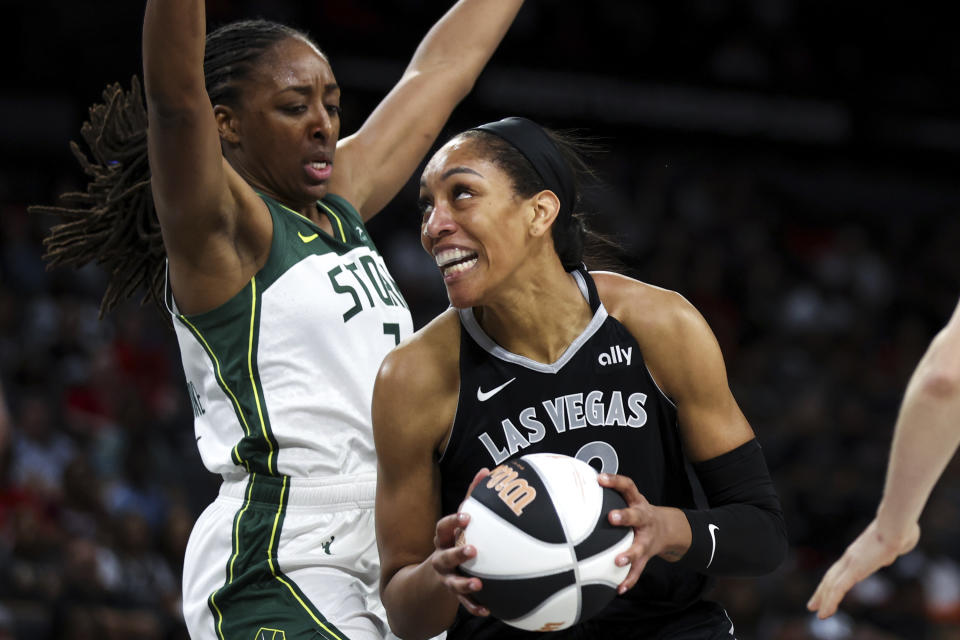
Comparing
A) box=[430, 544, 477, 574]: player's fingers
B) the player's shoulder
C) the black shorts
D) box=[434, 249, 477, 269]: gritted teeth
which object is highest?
box=[434, 249, 477, 269]: gritted teeth

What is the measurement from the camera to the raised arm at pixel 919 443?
Answer: 2.23 meters

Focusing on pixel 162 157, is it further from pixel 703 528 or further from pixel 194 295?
pixel 703 528

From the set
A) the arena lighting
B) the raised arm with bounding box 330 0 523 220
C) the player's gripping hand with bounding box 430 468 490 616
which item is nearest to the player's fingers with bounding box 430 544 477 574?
the player's gripping hand with bounding box 430 468 490 616

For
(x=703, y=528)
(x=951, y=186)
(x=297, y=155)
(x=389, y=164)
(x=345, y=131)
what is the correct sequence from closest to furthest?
(x=703, y=528) < (x=297, y=155) < (x=389, y=164) < (x=345, y=131) < (x=951, y=186)

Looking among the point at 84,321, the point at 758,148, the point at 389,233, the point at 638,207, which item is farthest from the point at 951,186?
the point at 84,321

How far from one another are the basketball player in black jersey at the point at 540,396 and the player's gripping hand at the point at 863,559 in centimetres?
17

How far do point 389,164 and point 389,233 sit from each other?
720 cm

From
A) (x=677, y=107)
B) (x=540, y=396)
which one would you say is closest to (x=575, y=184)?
(x=540, y=396)

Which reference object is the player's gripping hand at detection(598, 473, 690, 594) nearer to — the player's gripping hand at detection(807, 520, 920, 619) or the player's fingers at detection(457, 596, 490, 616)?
the player's fingers at detection(457, 596, 490, 616)

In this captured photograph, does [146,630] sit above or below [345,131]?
below

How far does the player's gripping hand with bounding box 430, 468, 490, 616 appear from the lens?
2367 mm

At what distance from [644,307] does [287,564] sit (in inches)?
40.0

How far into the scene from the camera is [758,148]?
12.5m

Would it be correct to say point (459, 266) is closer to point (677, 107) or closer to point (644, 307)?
point (644, 307)
